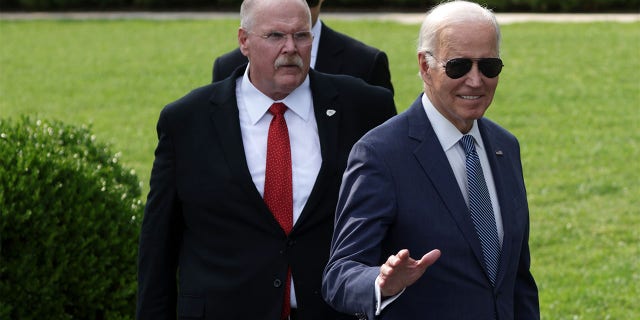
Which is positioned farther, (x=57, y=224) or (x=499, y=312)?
(x=57, y=224)

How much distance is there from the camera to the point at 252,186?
14.9 ft

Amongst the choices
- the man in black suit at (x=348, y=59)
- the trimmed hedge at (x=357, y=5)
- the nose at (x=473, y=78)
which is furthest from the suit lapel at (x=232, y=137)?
the trimmed hedge at (x=357, y=5)

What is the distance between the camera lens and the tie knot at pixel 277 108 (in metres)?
4.69

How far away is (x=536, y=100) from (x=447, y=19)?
11.3m

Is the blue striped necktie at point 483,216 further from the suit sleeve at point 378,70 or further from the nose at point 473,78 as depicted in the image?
the suit sleeve at point 378,70

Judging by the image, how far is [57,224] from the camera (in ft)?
21.0

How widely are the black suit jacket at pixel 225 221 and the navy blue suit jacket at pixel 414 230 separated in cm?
89

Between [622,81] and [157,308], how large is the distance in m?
11.6

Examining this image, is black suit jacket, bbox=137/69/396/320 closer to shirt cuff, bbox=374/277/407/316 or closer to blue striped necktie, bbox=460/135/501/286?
blue striped necktie, bbox=460/135/501/286

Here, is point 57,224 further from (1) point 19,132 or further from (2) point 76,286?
(1) point 19,132

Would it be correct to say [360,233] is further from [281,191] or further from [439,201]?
[281,191]

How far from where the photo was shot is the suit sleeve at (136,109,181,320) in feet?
15.4

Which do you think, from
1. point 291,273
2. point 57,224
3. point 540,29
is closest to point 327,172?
point 291,273

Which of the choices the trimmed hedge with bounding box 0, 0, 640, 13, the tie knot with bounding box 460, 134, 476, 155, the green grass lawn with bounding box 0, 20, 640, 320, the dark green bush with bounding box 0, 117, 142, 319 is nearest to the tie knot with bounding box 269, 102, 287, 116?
the tie knot with bounding box 460, 134, 476, 155
